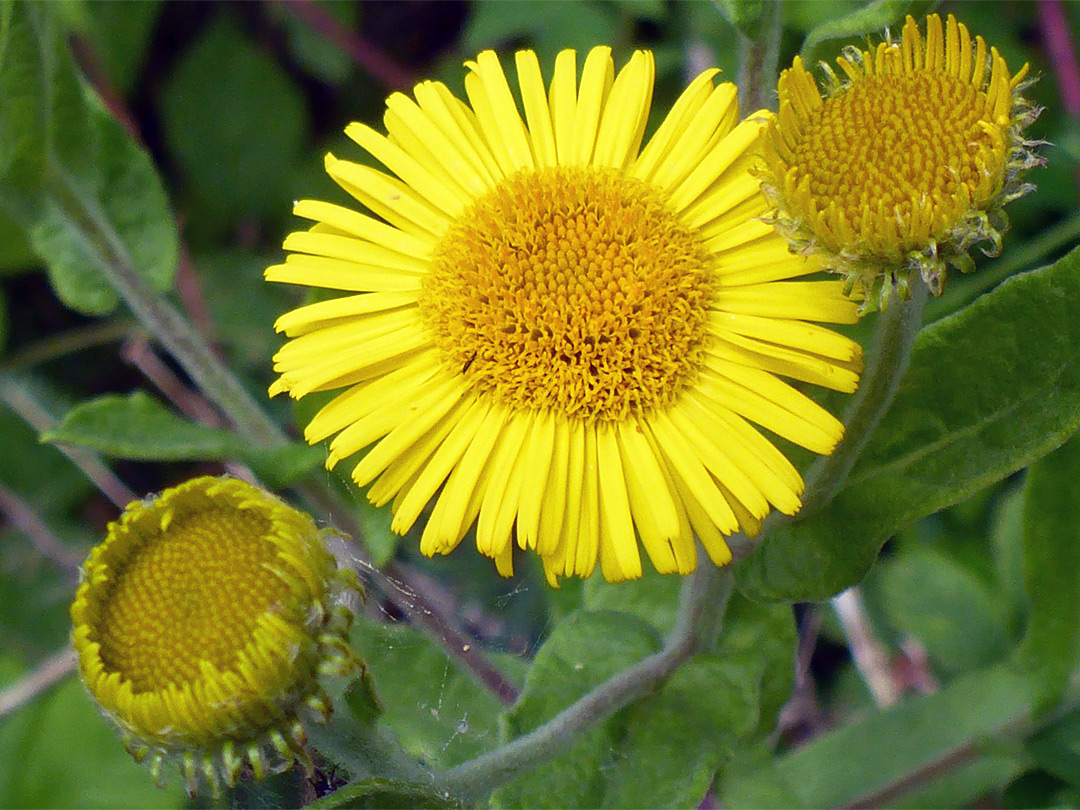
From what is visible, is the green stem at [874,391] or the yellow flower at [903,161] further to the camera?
the green stem at [874,391]

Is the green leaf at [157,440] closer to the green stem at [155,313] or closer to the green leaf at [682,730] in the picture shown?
the green stem at [155,313]

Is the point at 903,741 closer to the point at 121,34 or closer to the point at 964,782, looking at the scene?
the point at 964,782

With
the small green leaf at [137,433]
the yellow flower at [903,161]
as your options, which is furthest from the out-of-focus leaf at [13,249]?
the yellow flower at [903,161]

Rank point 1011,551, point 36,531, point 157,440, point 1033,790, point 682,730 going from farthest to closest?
point 36,531 < point 1011,551 < point 1033,790 < point 157,440 < point 682,730

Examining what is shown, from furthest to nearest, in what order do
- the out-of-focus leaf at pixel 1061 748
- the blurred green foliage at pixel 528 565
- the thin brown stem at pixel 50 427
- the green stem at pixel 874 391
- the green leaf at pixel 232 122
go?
the green leaf at pixel 232 122 < the thin brown stem at pixel 50 427 < the out-of-focus leaf at pixel 1061 748 < the blurred green foliage at pixel 528 565 < the green stem at pixel 874 391

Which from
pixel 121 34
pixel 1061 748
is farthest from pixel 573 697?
pixel 121 34

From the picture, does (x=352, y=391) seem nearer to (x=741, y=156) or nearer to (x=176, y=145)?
(x=741, y=156)

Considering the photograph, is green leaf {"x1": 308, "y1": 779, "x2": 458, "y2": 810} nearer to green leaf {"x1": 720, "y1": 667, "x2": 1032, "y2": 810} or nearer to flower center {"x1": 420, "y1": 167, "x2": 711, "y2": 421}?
flower center {"x1": 420, "y1": 167, "x2": 711, "y2": 421}

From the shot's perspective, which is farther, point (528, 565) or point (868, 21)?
point (528, 565)
